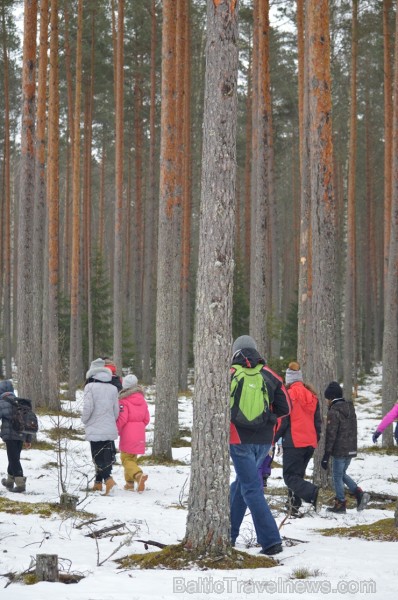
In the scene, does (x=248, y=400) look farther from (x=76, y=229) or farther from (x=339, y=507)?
(x=76, y=229)

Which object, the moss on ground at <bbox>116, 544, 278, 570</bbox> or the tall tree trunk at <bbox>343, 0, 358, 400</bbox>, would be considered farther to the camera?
the tall tree trunk at <bbox>343, 0, 358, 400</bbox>

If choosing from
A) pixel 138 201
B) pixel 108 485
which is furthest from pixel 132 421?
pixel 138 201

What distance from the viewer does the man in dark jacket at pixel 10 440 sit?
9.23m

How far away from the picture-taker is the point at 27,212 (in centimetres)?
1361

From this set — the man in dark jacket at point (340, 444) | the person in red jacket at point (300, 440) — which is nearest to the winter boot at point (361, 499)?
the man in dark jacket at point (340, 444)

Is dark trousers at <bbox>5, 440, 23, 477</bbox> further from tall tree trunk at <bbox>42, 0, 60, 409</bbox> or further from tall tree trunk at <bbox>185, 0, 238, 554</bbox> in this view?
tall tree trunk at <bbox>42, 0, 60, 409</bbox>

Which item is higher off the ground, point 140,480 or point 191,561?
point 191,561

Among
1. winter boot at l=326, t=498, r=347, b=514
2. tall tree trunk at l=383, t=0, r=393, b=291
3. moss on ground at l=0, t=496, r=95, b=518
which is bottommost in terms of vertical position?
winter boot at l=326, t=498, r=347, b=514

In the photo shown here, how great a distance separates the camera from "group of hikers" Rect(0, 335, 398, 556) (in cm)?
631

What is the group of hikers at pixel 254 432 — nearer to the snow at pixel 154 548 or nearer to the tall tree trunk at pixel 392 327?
the snow at pixel 154 548

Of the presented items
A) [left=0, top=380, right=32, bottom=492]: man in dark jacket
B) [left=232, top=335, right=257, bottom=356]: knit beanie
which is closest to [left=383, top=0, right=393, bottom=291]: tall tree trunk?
[left=0, top=380, right=32, bottom=492]: man in dark jacket

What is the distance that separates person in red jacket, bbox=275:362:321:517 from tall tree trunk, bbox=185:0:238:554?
2783 millimetres

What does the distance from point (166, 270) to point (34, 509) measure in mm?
5808

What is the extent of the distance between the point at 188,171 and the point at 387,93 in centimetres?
876
